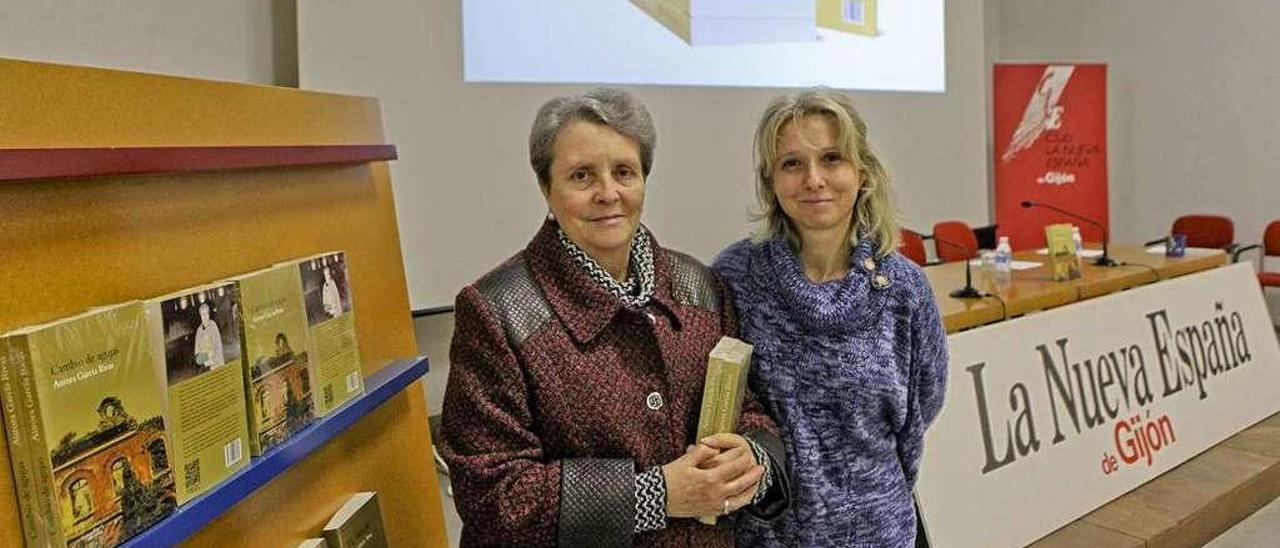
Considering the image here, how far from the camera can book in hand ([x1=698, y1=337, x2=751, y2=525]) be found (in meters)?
1.29

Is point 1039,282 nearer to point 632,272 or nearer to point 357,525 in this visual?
point 632,272

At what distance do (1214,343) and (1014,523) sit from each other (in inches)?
62.7

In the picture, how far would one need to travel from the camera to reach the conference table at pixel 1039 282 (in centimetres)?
308

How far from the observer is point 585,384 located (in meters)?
1.24

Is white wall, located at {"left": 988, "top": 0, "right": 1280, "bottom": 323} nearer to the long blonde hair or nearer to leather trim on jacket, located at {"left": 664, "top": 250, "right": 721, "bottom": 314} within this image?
the long blonde hair

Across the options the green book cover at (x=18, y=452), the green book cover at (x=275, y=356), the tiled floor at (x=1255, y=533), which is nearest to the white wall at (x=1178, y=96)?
the tiled floor at (x=1255, y=533)

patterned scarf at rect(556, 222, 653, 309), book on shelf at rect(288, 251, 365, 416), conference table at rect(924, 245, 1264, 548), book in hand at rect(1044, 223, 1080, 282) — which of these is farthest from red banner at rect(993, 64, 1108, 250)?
book on shelf at rect(288, 251, 365, 416)

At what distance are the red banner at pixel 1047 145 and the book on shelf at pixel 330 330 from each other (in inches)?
227

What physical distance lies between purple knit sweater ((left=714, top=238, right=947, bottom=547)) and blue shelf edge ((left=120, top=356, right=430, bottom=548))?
0.61 m

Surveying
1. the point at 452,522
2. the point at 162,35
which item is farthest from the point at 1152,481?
the point at 162,35

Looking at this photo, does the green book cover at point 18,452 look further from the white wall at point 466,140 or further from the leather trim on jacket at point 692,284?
the white wall at point 466,140

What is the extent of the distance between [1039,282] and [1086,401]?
81cm

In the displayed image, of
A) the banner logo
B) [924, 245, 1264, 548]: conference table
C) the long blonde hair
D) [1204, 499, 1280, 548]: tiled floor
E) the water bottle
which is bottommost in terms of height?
[1204, 499, 1280, 548]: tiled floor

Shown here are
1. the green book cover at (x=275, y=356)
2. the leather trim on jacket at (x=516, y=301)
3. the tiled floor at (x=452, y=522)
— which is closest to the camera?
the green book cover at (x=275, y=356)
